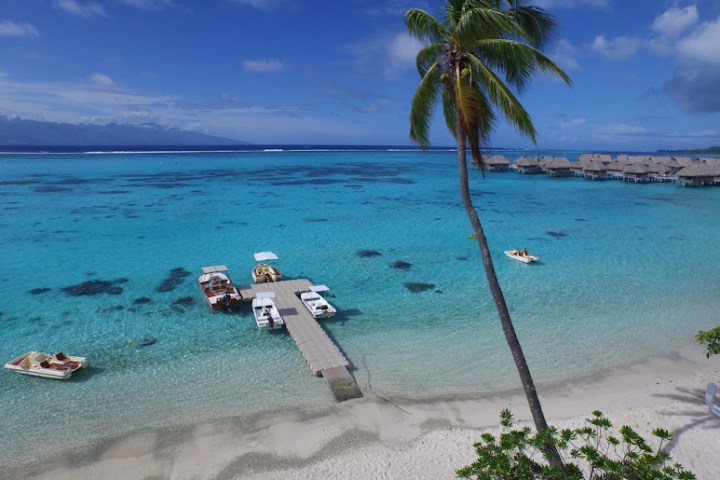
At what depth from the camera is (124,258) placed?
24.8 m

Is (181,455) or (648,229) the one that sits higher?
(648,229)

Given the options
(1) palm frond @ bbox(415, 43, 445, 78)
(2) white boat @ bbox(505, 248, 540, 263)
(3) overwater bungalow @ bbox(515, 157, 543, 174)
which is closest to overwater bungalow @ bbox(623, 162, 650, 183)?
(3) overwater bungalow @ bbox(515, 157, 543, 174)

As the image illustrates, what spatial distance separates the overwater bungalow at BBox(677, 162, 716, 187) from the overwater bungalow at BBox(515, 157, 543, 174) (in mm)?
20090

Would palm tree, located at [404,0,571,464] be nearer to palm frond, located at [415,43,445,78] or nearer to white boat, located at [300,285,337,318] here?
palm frond, located at [415,43,445,78]

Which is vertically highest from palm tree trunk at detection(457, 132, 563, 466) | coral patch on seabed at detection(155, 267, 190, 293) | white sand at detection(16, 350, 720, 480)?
palm tree trunk at detection(457, 132, 563, 466)

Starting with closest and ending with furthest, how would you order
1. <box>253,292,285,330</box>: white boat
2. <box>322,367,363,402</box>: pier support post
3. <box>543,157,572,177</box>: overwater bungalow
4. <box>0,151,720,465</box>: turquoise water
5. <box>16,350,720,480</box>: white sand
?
<box>16,350,720,480</box>: white sand
<box>322,367,363,402</box>: pier support post
<box>0,151,720,465</box>: turquoise water
<box>253,292,285,330</box>: white boat
<box>543,157,572,177</box>: overwater bungalow

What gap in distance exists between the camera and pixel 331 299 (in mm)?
18859

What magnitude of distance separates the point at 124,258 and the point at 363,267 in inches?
543

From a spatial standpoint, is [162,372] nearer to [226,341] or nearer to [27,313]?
[226,341]

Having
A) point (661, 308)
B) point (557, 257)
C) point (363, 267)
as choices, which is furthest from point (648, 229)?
point (363, 267)

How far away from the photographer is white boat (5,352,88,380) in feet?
41.8

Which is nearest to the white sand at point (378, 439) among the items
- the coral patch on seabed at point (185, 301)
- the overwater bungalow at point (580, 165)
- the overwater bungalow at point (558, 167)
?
the coral patch on seabed at point (185, 301)

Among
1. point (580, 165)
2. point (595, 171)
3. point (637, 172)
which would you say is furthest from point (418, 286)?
point (580, 165)

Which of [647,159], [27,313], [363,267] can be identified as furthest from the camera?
[647,159]
